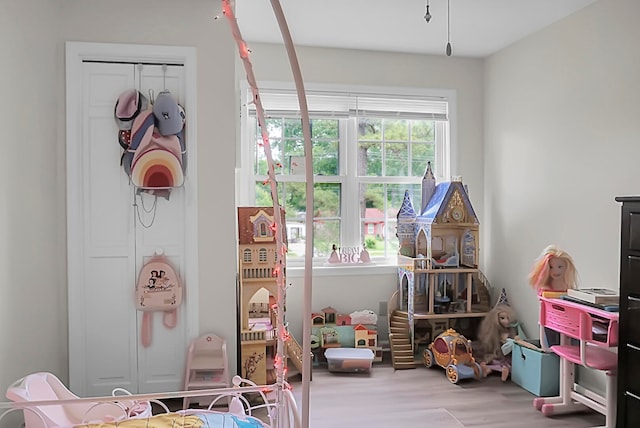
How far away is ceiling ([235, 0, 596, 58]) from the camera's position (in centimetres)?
320

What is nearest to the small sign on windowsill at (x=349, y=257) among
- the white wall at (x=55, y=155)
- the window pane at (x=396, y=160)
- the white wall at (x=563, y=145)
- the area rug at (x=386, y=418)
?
the window pane at (x=396, y=160)

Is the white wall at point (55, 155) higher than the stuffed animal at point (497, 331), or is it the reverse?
the white wall at point (55, 155)

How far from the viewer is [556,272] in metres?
3.17

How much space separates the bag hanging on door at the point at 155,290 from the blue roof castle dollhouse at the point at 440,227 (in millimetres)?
1908

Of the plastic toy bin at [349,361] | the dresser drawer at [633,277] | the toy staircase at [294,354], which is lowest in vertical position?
the plastic toy bin at [349,361]

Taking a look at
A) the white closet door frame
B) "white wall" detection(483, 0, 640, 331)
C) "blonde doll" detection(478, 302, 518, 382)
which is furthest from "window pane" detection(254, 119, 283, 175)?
"blonde doll" detection(478, 302, 518, 382)

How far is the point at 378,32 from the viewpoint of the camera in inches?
146

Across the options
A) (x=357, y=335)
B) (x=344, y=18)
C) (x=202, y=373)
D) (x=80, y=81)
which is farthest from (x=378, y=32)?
(x=202, y=373)

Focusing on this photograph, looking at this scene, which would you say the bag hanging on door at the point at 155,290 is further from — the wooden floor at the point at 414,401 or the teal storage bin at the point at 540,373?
the teal storage bin at the point at 540,373

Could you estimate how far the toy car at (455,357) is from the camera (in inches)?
138

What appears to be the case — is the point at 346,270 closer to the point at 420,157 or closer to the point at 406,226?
the point at 406,226

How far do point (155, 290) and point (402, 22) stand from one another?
2439 millimetres

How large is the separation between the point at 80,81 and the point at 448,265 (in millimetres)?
2927

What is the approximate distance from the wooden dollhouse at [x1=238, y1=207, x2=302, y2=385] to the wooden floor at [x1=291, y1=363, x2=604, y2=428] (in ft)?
1.07
